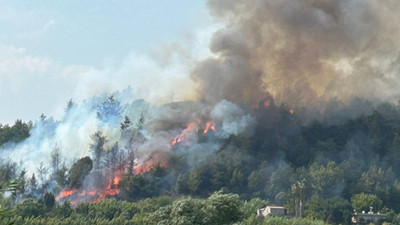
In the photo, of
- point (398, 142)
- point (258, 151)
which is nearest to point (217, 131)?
point (258, 151)

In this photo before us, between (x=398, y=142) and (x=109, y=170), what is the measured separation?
221 ft

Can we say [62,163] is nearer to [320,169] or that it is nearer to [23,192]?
[23,192]

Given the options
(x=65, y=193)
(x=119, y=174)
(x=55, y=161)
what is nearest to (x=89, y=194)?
(x=65, y=193)

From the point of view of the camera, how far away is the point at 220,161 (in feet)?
377

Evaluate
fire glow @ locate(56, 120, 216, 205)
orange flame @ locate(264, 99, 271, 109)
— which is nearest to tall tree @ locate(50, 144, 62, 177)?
fire glow @ locate(56, 120, 216, 205)

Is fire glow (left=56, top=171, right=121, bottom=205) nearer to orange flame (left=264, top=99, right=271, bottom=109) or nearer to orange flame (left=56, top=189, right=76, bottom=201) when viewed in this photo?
orange flame (left=56, top=189, right=76, bottom=201)

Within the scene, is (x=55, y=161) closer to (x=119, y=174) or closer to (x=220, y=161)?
(x=119, y=174)

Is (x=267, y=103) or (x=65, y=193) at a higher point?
(x=267, y=103)

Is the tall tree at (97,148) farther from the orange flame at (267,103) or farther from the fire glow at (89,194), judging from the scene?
the orange flame at (267,103)

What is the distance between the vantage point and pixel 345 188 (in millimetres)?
112750

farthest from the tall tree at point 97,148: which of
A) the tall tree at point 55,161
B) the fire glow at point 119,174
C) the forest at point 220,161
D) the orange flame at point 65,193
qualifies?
the orange flame at point 65,193

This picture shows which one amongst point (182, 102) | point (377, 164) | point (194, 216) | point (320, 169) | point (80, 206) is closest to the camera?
point (194, 216)

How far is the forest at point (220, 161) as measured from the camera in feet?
332

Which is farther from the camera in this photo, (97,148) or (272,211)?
(97,148)
